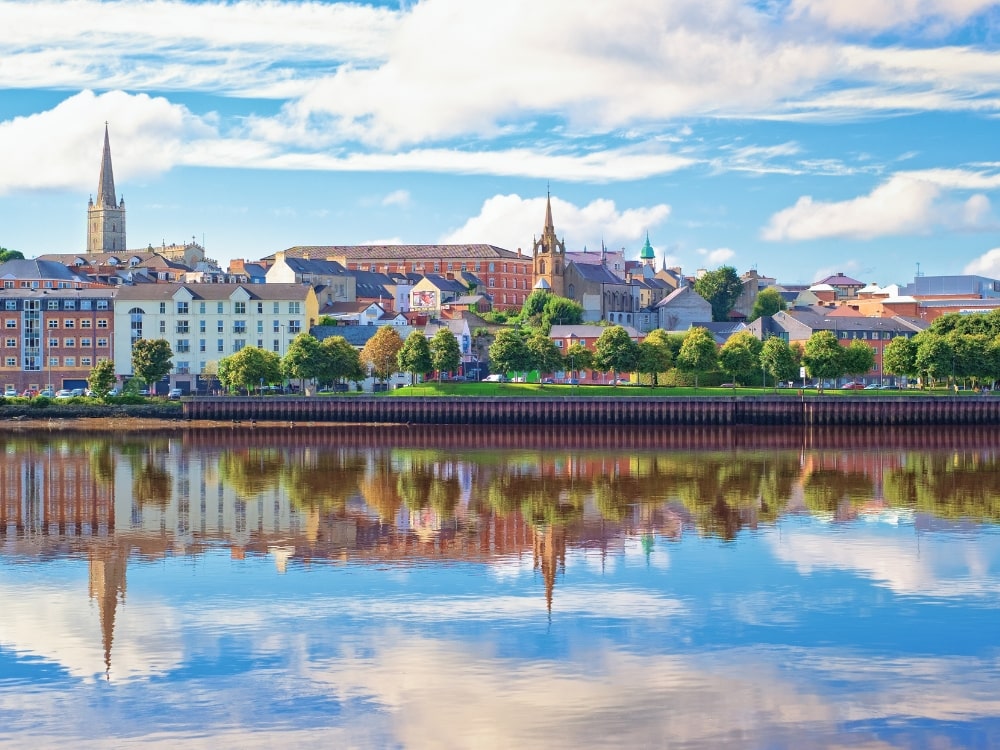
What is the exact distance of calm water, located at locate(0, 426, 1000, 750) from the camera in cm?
2181

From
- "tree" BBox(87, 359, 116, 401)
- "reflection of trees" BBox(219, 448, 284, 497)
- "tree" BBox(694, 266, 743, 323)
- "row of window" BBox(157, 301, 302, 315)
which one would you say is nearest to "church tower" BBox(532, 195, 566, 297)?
"tree" BBox(694, 266, 743, 323)

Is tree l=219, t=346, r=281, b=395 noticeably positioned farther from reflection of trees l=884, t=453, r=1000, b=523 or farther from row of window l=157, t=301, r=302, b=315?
reflection of trees l=884, t=453, r=1000, b=523

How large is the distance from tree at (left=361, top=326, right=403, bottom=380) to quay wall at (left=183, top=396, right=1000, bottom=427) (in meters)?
18.9

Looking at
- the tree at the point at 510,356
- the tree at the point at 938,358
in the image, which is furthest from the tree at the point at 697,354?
the tree at the point at 938,358

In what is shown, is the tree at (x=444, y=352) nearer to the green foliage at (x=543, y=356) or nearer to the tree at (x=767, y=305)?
the green foliage at (x=543, y=356)

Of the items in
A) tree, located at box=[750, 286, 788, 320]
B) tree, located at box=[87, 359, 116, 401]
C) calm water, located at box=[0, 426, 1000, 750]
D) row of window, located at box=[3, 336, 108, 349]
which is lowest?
calm water, located at box=[0, 426, 1000, 750]

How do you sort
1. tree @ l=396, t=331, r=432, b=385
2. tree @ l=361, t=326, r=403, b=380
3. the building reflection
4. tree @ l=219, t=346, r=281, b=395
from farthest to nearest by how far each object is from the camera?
tree @ l=361, t=326, r=403, b=380, tree @ l=396, t=331, r=432, b=385, tree @ l=219, t=346, r=281, b=395, the building reflection

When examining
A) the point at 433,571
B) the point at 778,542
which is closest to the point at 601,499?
the point at 778,542

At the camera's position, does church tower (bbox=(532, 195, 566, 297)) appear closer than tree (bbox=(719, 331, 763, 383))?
No

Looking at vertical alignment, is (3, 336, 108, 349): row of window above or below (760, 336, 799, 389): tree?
above

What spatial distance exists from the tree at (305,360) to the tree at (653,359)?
80.8 feet

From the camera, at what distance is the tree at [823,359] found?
358 ft

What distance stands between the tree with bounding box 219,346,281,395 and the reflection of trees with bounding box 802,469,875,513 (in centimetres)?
5256

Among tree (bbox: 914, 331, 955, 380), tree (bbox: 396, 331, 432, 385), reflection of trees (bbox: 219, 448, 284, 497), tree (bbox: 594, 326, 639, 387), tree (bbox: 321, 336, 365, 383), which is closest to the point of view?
reflection of trees (bbox: 219, 448, 284, 497)
